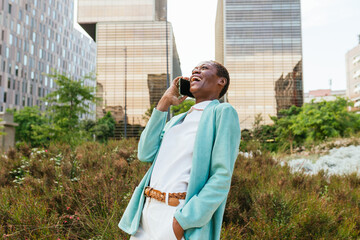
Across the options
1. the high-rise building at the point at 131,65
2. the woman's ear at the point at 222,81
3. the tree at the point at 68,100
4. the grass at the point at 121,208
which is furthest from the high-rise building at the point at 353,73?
the woman's ear at the point at 222,81

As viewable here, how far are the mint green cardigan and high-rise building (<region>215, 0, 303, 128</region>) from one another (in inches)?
3240

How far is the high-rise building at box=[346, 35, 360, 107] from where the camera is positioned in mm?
91637

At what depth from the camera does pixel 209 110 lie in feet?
6.16

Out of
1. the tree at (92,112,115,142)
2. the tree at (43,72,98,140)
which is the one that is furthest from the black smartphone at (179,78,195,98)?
the tree at (92,112,115,142)

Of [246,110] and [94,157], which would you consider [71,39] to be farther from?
[94,157]

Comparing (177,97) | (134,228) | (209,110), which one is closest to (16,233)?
(134,228)

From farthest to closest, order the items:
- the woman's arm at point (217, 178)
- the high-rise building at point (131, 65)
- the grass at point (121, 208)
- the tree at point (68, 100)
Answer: the high-rise building at point (131, 65) → the tree at point (68, 100) → the grass at point (121, 208) → the woman's arm at point (217, 178)

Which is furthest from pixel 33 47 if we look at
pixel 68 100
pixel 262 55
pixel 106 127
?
pixel 68 100

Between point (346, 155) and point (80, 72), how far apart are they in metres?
101

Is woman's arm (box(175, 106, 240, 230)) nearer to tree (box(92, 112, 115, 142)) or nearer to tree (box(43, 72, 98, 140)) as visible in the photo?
tree (box(43, 72, 98, 140))

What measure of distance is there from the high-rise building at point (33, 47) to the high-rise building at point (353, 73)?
76942 mm

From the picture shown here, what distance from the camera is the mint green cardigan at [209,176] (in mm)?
1593

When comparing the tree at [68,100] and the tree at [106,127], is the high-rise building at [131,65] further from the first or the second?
the tree at [68,100]

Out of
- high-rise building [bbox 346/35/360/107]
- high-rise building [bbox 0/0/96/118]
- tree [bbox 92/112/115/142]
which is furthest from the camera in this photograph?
high-rise building [bbox 346/35/360/107]
